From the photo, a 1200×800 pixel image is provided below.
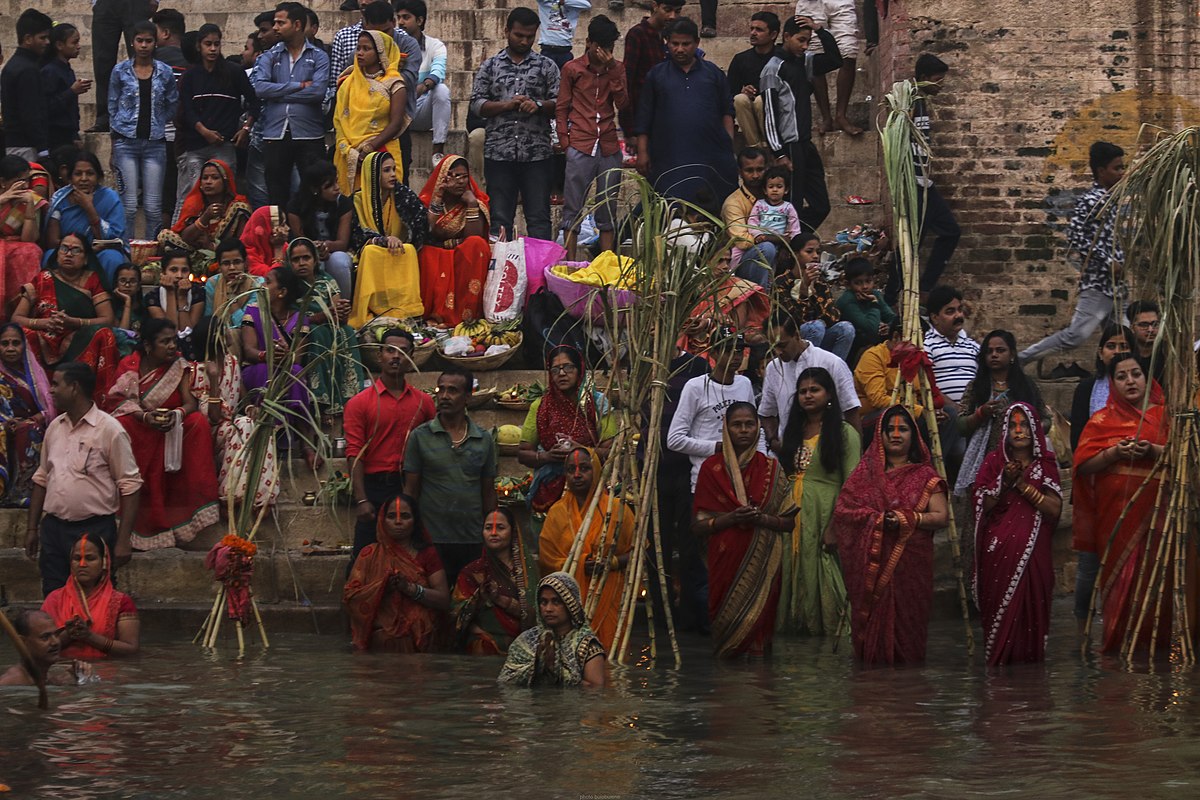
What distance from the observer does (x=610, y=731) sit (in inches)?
283

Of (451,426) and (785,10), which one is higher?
(785,10)

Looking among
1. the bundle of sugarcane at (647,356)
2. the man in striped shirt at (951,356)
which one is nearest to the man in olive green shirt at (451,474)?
the bundle of sugarcane at (647,356)

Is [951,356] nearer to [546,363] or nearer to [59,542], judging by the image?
[546,363]

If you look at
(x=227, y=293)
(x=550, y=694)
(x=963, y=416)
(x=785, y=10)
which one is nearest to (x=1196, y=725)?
(x=550, y=694)

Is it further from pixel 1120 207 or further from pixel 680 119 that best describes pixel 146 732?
pixel 680 119

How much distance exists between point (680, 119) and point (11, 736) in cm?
689

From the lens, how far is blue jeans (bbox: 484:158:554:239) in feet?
43.4

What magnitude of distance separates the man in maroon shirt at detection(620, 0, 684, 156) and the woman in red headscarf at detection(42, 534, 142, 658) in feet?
18.0

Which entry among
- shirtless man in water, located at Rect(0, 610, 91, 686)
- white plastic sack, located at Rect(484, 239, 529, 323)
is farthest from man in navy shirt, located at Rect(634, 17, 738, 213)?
shirtless man in water, located at Rect(0, 610, 91, 686)

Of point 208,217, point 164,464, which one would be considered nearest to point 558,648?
point 164,464

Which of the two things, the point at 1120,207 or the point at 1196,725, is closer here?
the point at 1196,725

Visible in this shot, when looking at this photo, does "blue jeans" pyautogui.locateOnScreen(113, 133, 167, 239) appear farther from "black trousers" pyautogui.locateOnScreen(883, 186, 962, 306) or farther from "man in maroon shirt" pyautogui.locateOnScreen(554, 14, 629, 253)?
"black trousers" pyautogui.locateOnScreen(883, 186, 962, 306)

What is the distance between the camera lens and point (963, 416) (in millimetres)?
10430

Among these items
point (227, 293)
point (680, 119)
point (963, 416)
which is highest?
point (680, 119)
